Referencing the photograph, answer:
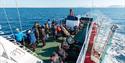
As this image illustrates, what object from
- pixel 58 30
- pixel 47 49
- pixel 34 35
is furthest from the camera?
pixel 58 30

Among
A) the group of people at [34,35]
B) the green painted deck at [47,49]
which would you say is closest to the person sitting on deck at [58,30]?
the group of people at [34,35]

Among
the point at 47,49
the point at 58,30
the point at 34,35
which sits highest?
the point at 34,35

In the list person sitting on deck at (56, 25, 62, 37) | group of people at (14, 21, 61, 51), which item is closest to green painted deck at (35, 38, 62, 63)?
group of people at (14, 21, 61, 51)

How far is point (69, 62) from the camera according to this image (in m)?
12.5

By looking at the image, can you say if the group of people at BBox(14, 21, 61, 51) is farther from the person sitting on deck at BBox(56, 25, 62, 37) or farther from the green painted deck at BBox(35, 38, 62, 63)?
the green painted deck at BBox(35, 38, 62, 63)

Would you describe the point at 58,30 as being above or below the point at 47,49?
above

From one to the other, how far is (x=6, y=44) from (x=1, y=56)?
1.65 feet

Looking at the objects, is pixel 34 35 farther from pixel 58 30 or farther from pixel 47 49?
pixel 58 30

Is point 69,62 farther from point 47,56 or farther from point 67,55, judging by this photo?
point 47,56

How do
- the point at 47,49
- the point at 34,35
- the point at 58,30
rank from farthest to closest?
1. the point at 58,30
2. the point at 47,49
3. the point at 34,35

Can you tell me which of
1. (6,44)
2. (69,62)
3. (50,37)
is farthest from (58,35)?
(6,44)

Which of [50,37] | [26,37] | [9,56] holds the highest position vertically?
[9,56]

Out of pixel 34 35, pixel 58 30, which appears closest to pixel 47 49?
pixel 34 35

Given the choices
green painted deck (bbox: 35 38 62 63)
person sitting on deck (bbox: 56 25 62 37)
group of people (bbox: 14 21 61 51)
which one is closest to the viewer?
green painted deck (bbox: 35 38 62 63)
